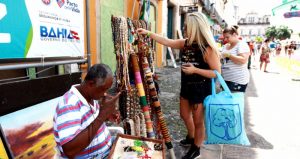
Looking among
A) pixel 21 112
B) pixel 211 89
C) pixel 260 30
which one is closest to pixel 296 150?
pixel 211 89

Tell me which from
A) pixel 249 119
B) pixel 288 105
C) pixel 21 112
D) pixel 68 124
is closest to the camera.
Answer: pixel 68 124

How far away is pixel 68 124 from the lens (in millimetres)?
1373

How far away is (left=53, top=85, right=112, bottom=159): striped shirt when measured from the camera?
1369 mm

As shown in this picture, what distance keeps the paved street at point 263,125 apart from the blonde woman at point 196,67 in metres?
0.51

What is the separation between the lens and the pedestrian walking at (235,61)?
3332 millimetres

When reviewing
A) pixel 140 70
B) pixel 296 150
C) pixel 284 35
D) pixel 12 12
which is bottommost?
pixel 296 150

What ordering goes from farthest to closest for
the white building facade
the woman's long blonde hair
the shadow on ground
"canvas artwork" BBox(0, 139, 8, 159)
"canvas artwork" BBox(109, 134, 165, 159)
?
the white building facade, the shadow on ground, the woman's long blonde hair, "canvas artwork" BBox(109, 134, 165, 159), "canvas artwork" BBox(0, 139, 8, 159)

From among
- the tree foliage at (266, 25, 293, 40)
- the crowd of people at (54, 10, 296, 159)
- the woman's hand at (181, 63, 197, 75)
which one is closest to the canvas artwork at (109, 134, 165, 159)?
the crowd of people at (54, 10, 296, 159)

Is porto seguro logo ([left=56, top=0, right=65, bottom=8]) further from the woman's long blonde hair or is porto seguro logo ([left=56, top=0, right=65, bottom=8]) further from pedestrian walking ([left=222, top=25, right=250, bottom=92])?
pedestrian walking ([left=222, top=25, right=250, bottom=92])

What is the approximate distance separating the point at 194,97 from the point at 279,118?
9.34 feet

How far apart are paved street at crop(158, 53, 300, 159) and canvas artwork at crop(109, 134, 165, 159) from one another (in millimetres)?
1410

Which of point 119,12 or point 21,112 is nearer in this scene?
point 21,112

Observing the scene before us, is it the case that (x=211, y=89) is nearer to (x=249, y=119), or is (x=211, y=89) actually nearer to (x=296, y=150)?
(x=296, y=150)

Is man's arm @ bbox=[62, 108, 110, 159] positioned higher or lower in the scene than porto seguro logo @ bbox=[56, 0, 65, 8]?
lower
